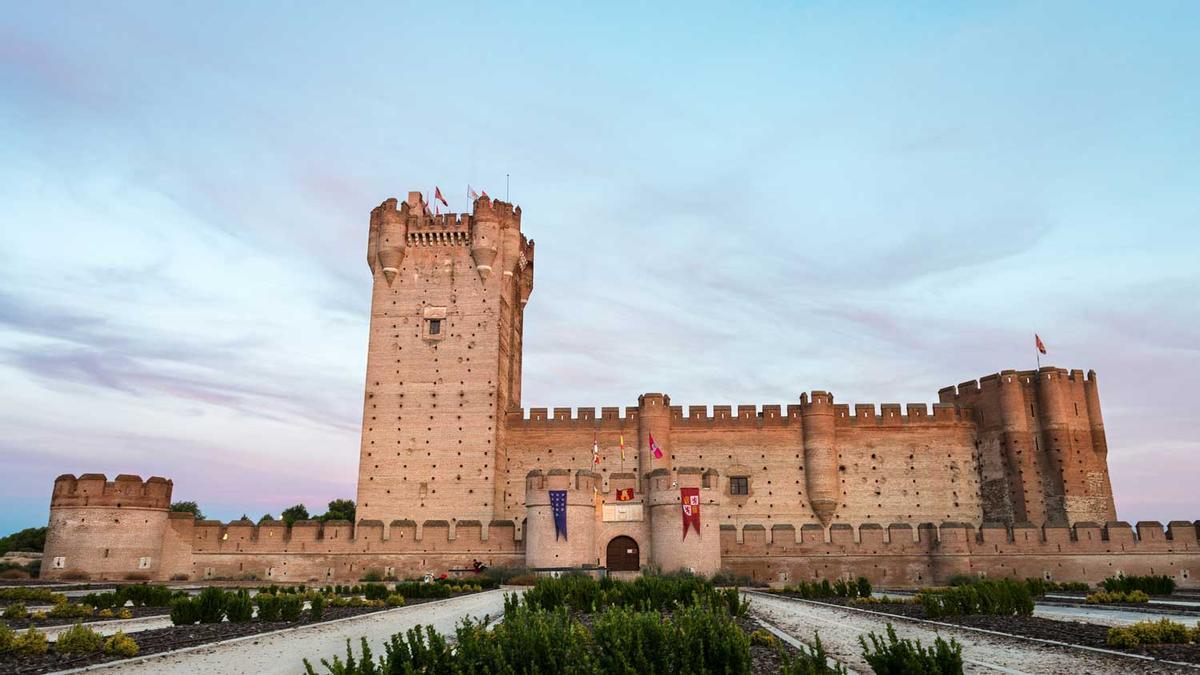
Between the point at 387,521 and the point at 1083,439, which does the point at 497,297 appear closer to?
the point at 387,521

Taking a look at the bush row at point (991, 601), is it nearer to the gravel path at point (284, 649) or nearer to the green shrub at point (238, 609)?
the gravel path at point (284, 649)

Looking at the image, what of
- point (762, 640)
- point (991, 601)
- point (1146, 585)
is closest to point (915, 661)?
point (762, 640)

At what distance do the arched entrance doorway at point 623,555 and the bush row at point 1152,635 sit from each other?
1979 cm

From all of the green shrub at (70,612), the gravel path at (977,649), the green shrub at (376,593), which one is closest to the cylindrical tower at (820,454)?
the gravel path at (977,649)

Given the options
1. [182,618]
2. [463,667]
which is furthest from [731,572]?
[463,667]

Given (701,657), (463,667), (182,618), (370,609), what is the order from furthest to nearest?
(370,609), (182,618), (463,667), (701,657)

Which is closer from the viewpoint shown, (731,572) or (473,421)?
(731,572)

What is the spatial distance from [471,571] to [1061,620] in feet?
68.4

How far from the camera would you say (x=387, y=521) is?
3381 cm

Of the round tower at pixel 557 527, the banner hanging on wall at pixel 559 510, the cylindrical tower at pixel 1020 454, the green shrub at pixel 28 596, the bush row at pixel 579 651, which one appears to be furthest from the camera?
the cylindrical tower at pixel 1020 454

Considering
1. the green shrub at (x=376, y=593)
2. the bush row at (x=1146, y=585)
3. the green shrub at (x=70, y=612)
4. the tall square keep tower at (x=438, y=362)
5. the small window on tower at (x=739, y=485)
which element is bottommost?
the bush row at (x=1146, y=585)

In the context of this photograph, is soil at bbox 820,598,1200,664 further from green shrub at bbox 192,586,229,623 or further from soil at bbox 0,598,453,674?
green shrub at bbox 192,586,229,623

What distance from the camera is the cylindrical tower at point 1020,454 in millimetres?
34562

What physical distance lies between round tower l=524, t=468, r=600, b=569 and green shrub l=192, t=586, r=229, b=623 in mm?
15387
